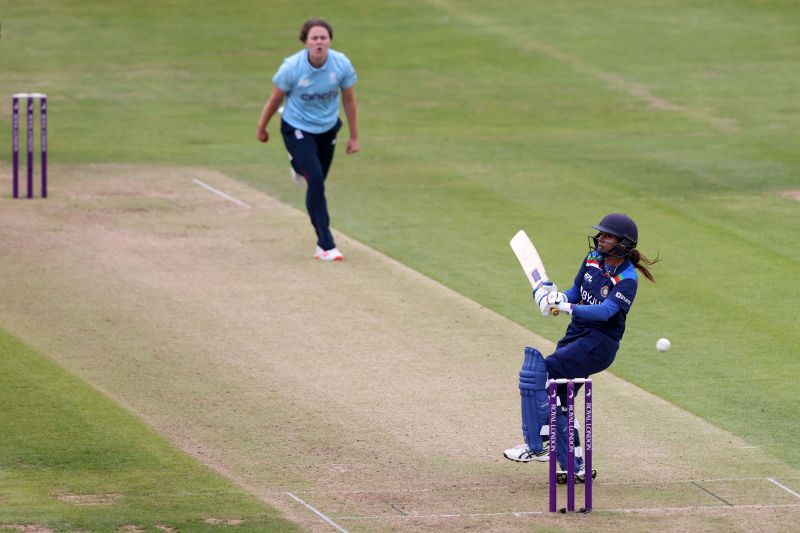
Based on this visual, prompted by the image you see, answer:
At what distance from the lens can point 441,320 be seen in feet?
46.6

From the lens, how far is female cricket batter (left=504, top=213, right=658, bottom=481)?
9.81 metres

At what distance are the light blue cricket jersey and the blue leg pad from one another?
7019 millimetres

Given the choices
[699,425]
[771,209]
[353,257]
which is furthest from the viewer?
[771,209]

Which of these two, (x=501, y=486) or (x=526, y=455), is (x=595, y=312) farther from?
(x=501, y=486)

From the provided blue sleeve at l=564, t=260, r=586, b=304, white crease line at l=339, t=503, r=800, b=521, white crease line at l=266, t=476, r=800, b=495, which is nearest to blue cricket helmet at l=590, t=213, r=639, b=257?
blue sleeve at l=564, t=260, r=586, b=304

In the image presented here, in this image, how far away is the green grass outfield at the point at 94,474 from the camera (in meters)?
9.20

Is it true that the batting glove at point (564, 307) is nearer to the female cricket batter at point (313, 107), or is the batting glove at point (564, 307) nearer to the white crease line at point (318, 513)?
the white crease line at point (318, 513)

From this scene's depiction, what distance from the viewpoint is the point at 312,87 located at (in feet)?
53.2

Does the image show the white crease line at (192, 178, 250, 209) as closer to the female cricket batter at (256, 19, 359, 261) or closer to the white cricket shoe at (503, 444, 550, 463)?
the female cricket batter at (256, 19, 359, 261)

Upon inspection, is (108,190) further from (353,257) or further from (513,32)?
(513,32)

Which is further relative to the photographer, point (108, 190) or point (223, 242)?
point (108, 190)

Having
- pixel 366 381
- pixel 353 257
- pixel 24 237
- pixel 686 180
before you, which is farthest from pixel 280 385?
pixel 686 180

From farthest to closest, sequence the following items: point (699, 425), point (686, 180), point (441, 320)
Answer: point (686, 180) → point (441, 320) → point (699, 425)

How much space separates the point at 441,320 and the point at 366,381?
6.70ft
